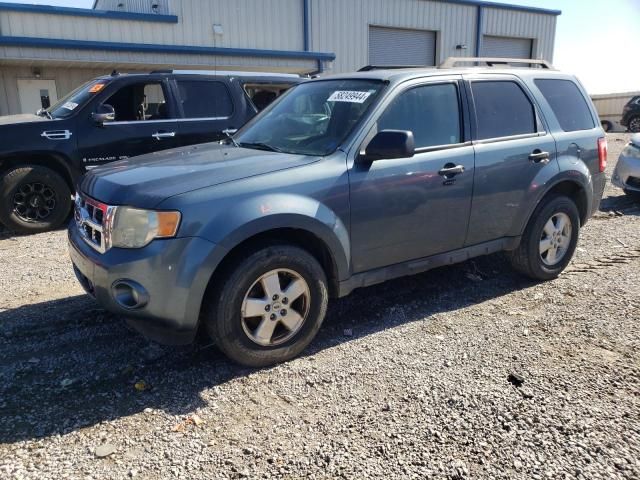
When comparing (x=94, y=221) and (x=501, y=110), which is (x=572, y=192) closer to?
(x=501, y=110)

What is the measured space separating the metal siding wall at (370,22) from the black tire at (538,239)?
15962 millimetres

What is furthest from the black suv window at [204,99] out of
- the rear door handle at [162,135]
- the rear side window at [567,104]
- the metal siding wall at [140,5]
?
the metal siding wall at [140,5]

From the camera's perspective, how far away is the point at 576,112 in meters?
5.04

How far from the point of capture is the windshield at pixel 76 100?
275 inches

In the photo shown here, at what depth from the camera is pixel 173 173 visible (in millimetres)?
3352

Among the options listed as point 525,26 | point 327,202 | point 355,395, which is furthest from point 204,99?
point 525,26

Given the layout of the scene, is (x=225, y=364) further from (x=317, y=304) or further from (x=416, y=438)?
(x=416, y=438)

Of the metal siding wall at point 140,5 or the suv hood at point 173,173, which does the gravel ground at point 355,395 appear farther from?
the metal siding wall at point 140,5

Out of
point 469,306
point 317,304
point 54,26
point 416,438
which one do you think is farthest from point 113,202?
point 54,26

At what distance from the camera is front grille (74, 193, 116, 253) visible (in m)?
3.15

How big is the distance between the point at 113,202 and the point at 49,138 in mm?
4331

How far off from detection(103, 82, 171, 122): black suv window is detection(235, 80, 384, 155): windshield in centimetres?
333

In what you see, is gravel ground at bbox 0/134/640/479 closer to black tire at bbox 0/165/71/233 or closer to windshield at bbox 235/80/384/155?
windshield at bbox 235/80/384/155

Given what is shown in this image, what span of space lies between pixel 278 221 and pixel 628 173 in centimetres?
732
